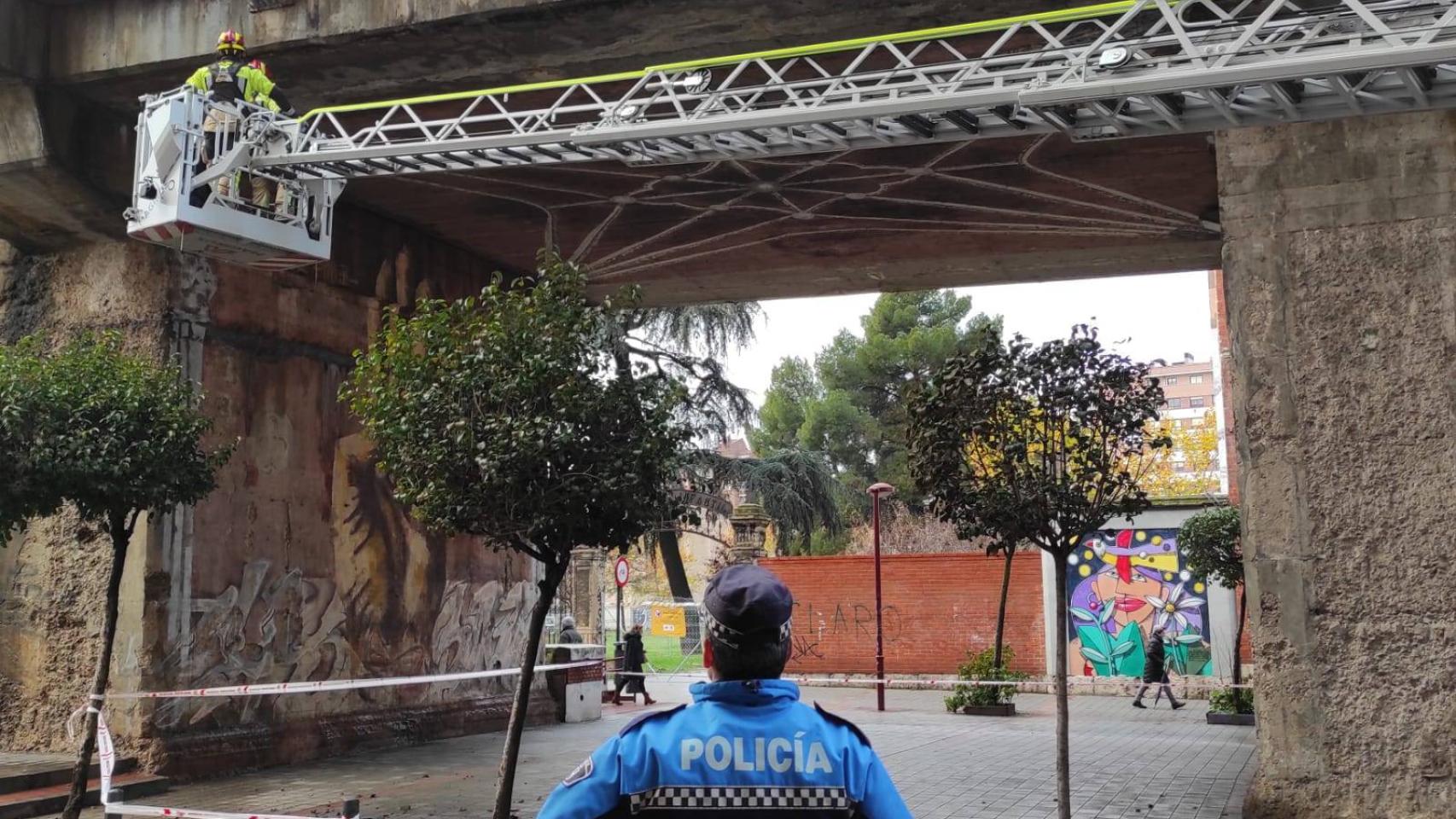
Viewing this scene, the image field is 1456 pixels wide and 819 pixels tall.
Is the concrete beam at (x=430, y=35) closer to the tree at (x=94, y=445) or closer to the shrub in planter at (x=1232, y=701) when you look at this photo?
the tree at (x=94, y=445)

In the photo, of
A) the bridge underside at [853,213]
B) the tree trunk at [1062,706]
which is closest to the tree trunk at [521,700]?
the tree trunk at [1062,706]

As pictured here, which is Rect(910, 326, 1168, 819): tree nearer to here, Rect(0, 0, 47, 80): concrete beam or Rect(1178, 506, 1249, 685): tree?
Rect(0, 0, 47, 80): concrete beam

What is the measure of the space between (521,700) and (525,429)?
192 cm

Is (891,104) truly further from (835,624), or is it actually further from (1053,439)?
(835,624)

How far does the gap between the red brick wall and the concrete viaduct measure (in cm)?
1082

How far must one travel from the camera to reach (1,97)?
11.9 metres

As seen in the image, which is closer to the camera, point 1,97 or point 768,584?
point 768,584

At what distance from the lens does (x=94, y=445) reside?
9266 mm

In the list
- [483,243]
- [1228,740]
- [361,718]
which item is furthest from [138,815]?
[1228,740]

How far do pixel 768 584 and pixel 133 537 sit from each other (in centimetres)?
1142

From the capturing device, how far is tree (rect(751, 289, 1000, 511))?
4188 centimetres

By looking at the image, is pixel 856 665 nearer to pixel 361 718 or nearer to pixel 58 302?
pixel 361 718

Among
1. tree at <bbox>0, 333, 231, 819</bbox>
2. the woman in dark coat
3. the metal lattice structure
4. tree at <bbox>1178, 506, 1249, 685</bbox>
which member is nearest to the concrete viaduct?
the metal lattice structure

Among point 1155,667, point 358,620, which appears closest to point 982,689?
point 1155,667
